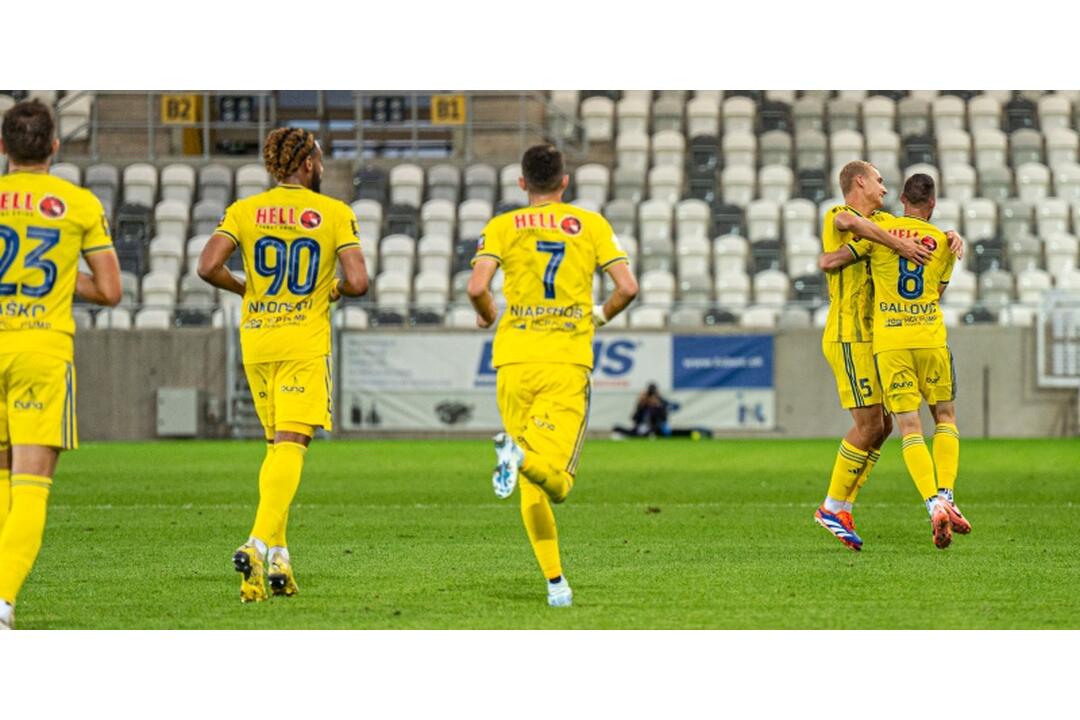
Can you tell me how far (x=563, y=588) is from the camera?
259 inches

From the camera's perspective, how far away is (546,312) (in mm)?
6574

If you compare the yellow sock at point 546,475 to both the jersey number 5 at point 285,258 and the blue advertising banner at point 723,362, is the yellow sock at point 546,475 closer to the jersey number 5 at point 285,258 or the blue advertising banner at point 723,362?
the jersey number 5 at point 285,258

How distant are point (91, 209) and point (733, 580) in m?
3.28

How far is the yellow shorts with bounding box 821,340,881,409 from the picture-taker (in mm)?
9102

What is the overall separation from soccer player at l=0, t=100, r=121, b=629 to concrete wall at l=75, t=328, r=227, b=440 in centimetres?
2003

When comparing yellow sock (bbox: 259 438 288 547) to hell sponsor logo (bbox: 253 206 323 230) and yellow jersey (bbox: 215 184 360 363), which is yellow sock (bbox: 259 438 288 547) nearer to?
yellow jersey (bbox: 215 184 360 363)

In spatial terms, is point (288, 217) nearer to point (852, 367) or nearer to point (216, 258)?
point (216, 258)

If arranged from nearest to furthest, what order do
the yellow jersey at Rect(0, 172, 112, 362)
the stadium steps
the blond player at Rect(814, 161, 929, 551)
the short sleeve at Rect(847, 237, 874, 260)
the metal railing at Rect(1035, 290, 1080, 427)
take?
the yellow jersey at Rect(0, 172, 112, 362) → the short sleeve at Rect(847, 237, 874, 260) → the blond player at Rect(814, 161, 929, 551) → the metal railing at Rect(1035, 290, 1080, 427) → the stadium steps

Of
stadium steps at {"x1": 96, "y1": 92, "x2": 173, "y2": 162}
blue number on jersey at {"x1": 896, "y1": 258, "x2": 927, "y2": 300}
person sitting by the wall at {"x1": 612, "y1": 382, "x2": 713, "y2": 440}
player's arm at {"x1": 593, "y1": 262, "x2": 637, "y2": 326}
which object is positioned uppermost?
stadium steps at {"x1": 96, "y1": 92, "x2": 173, "y2": 162}

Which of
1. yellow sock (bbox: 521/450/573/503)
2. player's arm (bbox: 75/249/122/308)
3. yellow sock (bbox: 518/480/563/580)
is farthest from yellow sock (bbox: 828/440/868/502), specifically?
player's arm (bbox: 75/249/122/308)

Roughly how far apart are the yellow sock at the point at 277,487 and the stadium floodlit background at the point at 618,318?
95.6 inches

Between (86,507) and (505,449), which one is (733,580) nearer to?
(505,449)

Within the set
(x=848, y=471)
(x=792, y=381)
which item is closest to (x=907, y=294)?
(x=848, y=471)

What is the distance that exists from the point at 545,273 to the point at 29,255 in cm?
196
